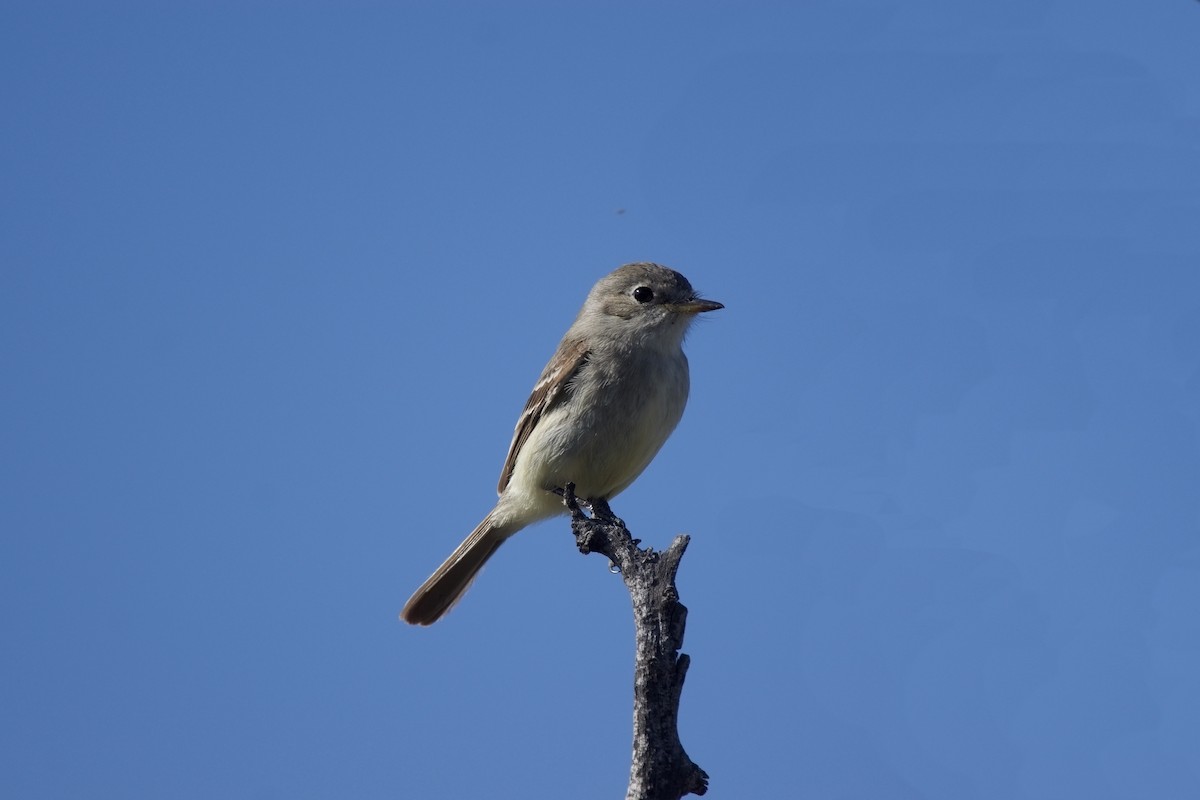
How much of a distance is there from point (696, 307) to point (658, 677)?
3.98 meters

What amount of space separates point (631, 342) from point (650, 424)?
2.15 ft

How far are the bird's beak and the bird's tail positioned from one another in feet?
6.95

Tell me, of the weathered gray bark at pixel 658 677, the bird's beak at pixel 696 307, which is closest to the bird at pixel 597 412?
the bird's beak at pixel 696 307

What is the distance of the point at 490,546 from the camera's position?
9008mm

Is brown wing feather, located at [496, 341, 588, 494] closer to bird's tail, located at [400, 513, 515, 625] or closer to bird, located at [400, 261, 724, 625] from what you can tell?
bird, located at [400, 261, 724, 625]

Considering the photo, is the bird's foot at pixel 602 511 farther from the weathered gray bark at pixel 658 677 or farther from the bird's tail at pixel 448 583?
the weathered gray bark at pixel 658 677

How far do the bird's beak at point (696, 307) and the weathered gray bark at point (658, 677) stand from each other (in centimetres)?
314

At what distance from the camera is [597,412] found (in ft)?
26.0

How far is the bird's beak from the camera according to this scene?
28.0 feet

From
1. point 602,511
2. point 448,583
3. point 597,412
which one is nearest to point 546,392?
point 597,412

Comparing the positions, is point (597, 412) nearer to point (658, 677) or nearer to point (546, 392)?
point (546, 392)

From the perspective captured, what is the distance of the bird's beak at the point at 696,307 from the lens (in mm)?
8531

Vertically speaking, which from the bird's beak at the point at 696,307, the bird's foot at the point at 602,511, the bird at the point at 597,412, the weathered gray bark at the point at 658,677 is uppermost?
the bird's beak at the point at 696,307

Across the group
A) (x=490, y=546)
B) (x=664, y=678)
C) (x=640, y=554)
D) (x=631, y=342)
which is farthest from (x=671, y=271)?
(x=664, y=678)
